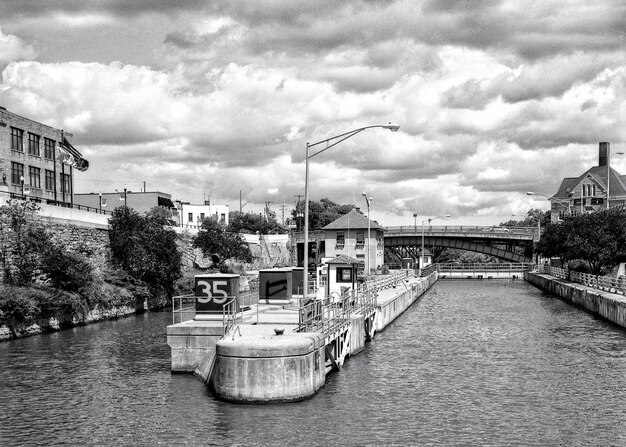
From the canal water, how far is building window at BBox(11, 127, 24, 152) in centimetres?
3143

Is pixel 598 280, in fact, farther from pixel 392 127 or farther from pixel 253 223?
pixel 253 223

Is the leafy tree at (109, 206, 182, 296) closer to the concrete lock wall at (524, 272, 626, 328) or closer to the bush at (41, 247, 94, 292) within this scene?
the bush at (41, 247, 94, 292)

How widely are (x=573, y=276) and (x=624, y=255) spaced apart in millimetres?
9523

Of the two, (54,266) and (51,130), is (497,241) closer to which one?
(51,130)

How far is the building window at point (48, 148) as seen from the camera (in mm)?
74356

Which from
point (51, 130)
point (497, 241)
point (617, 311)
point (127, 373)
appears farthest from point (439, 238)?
point (127, 373)

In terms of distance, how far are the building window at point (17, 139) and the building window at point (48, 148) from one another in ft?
16.0

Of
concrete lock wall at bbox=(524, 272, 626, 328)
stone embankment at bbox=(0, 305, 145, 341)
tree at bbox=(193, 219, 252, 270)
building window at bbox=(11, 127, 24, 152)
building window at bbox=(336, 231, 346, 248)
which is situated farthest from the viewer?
building window at bbox=(336, 231, 346, 248)

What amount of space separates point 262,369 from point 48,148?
59.7 m

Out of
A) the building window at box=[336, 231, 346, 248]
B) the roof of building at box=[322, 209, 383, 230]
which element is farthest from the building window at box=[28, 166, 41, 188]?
the building window at box=[336, 231, 346, 248]

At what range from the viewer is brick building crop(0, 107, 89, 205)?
65.8 m

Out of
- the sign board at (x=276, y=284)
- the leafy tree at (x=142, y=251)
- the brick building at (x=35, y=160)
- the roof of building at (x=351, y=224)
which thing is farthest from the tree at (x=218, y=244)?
the sign board at (x=276, y=284)

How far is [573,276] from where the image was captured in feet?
267

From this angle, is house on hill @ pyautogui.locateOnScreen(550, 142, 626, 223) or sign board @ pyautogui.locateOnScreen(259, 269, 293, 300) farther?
house on hill @ pyautogui.locateOnScreen(550, 142, 626, 223)
